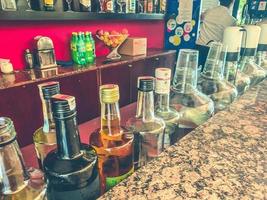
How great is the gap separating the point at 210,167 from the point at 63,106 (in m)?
0.26

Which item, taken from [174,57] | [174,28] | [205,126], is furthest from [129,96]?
[205,126]

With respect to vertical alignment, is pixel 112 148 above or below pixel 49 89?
below

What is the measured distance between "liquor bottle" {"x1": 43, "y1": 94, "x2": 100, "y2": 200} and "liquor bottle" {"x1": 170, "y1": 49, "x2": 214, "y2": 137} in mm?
328

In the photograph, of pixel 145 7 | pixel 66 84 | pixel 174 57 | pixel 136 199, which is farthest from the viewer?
pixel 174 57

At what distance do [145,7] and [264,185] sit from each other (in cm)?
241

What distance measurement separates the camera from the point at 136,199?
317 millimetres

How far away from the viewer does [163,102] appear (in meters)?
0.58

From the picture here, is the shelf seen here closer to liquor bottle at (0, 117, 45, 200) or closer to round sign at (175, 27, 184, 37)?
round sign at (175, 27, 184, 37)

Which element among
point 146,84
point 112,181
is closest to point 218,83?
point 146,84

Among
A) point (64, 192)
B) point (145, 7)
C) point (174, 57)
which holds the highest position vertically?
point (145, 7)

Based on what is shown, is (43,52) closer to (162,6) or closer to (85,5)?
(85,5)

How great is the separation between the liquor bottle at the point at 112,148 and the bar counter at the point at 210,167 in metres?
0.07

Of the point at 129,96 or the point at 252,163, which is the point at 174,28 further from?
the point at 252,163

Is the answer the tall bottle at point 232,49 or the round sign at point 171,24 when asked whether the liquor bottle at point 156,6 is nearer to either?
the round sign at point 171,24
